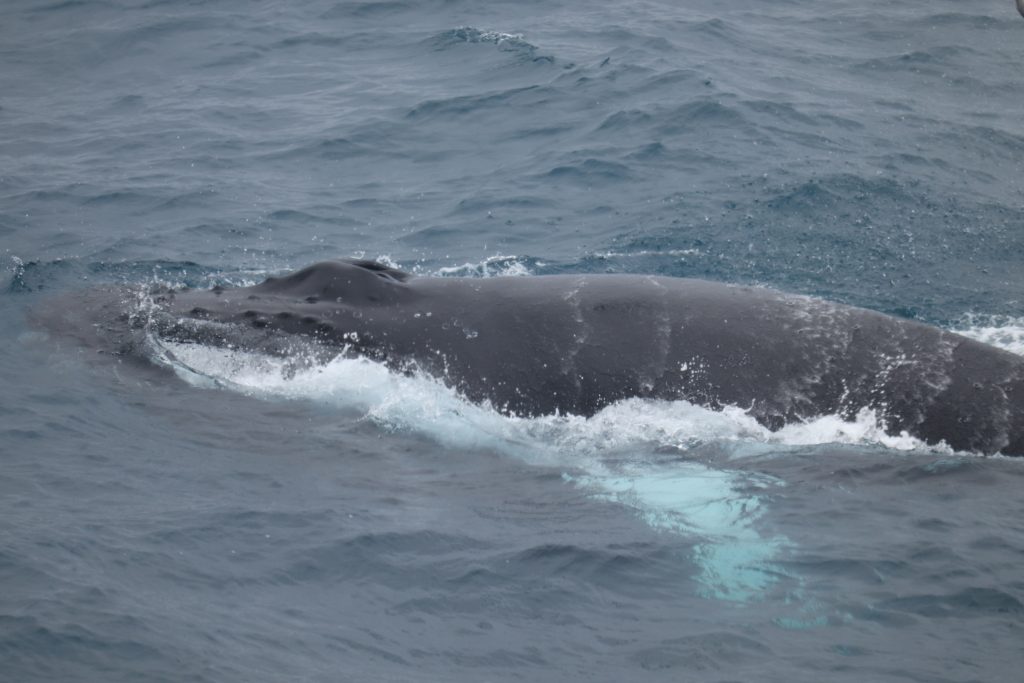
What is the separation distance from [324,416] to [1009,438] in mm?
6685

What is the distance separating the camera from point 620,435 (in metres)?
11.4

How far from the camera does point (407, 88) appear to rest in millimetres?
26797

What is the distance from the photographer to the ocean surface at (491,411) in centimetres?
847

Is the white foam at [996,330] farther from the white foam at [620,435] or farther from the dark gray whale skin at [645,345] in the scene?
the white foam at [620,435]

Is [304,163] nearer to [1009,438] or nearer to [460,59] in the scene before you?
[460,59]

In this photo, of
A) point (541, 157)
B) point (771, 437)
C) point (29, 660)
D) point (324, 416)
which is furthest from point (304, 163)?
point (29, 660)

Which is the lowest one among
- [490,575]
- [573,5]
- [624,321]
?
[490,575]

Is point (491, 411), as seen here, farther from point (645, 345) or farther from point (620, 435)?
point (645, 345)

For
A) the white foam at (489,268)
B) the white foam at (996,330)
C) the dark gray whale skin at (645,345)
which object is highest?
the dark gray whale skin at (645,345)

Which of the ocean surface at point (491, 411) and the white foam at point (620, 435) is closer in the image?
the ocean surface at point (491, 411)

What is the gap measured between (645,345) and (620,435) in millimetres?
956

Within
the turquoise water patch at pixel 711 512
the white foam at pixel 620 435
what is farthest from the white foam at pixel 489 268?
the turquoise water patch at pixel 711 512

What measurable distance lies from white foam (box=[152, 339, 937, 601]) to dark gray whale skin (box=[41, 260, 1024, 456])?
15cm

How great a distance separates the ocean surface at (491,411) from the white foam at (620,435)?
0.03m
